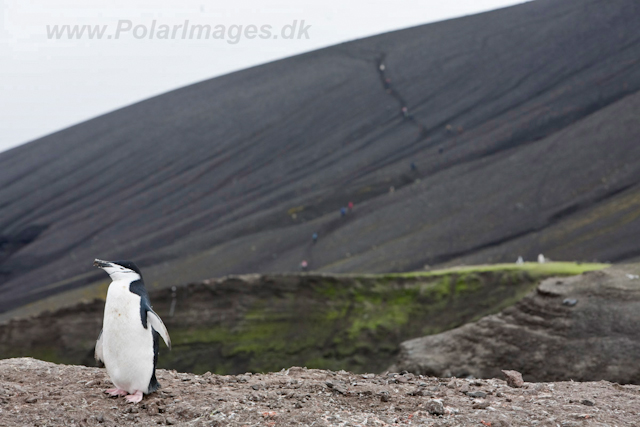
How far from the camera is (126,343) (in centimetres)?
603

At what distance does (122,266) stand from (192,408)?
1.78 m

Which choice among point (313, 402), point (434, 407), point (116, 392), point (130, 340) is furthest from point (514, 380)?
point (116, 392)

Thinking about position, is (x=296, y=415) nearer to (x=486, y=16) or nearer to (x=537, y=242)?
(x=537, y=242)

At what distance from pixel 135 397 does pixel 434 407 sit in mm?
2888

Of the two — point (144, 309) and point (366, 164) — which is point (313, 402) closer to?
point (144, 309)

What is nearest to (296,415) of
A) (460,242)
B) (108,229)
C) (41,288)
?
(460,242)

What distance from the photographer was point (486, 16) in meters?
45.8

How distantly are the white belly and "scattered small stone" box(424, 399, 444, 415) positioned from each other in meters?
2.76

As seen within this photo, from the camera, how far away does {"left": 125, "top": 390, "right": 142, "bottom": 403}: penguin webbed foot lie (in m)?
5.79

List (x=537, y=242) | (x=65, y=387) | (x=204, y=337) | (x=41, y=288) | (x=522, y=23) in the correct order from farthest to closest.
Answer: (x=522, y=23)
(x=41, y=288)
(x=537, y=242)
(x=204, y=337)
(x=65, y=387)

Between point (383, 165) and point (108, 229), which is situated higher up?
point (383, 165)

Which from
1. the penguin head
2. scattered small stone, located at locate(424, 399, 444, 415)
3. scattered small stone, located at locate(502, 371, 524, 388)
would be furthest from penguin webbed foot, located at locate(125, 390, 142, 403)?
scattered small stone, located at locate(502, 371, 524, 388)

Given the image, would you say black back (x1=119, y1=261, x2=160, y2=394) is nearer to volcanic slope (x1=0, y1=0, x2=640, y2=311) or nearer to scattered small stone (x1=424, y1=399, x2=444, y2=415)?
scattered small stone (x1=424, y1=399, x2=444, y2=415)

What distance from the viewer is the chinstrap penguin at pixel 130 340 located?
590cm
